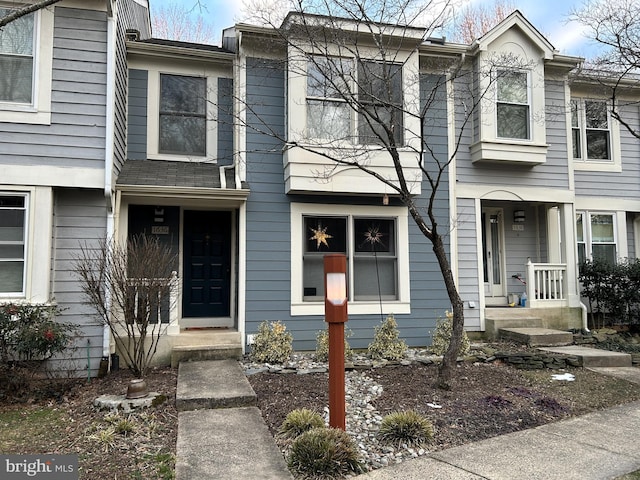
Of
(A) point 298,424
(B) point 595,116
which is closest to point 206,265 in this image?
(A) point 298,424

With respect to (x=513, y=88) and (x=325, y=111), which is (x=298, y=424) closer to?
(x=325, y=111)

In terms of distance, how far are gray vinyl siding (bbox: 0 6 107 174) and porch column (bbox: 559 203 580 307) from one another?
8378 millimetres

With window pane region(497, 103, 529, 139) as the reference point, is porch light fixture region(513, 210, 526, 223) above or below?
below

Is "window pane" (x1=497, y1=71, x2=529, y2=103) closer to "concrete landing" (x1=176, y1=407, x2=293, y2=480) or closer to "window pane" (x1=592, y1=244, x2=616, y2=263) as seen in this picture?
"window pane" (x1=592, y1=244, x2=616, y2=263)

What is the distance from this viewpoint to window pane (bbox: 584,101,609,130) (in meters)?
9.97

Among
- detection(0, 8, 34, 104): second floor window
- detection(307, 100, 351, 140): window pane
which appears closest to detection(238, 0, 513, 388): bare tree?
detection(307, 100, 351, 140): window pane

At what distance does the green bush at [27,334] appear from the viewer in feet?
17.8

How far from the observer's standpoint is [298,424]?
4.11m

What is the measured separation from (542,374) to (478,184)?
374 cm

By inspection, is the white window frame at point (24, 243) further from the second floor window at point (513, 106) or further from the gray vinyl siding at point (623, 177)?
the gray vinyl siding at point (623, 177)

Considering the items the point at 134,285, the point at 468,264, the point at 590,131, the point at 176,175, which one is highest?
the point at 590,131

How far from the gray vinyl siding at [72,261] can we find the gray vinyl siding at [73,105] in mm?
521

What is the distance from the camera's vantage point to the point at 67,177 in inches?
243

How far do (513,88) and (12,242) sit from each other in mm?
8707
